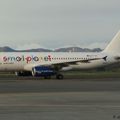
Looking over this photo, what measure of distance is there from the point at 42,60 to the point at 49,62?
2.92 feet

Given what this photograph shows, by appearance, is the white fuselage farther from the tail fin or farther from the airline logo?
the tail fin

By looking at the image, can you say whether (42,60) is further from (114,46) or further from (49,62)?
(114,46)

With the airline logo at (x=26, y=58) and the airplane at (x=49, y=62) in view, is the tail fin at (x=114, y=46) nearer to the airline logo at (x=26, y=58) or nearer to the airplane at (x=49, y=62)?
the airplane at (x=49, y=62)

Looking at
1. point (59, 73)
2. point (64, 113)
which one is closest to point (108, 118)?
point (64, 113)

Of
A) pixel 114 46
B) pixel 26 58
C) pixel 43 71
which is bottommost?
pixel 43 71

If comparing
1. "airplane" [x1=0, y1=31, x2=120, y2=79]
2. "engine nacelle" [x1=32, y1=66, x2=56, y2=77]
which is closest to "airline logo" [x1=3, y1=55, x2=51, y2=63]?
"airplane" [x1=0, y1=31, x2=120, y2=79]

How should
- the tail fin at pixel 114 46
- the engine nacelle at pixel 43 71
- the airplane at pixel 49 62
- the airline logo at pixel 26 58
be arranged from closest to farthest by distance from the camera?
the engine nacelle at pixel 43 71
the airplane at pixel 49 62
the airline logo at pixel 26 58
the tail fin at pixel 114 46

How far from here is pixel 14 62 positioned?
51.9m

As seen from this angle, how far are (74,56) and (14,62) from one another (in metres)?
7.58

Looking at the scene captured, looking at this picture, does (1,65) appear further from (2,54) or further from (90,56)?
(90,56)

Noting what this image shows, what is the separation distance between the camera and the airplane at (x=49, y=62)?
5100cm

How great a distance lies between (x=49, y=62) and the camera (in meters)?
53.1

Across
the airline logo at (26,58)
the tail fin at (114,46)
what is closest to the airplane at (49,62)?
the airline logo at (26,58)

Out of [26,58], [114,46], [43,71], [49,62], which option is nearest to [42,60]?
[49,62]
